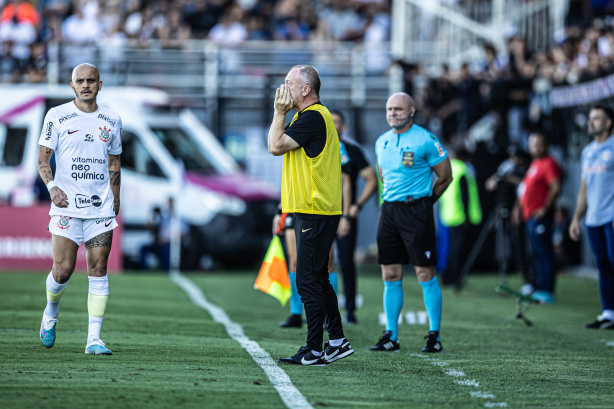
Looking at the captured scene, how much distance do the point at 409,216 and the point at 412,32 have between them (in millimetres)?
18043

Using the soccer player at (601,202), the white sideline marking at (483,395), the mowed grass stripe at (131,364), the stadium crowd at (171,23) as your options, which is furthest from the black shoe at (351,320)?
the stadium crowd at (171,23)

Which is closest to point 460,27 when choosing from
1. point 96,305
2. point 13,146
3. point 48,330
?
point 13,146

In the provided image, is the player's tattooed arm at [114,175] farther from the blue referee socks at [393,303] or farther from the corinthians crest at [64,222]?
the blue referee socks at [393,303]

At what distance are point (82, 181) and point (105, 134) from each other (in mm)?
397

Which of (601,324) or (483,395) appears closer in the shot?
(483,395)

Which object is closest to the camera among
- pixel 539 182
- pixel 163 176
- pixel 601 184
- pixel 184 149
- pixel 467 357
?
pixel 467 357

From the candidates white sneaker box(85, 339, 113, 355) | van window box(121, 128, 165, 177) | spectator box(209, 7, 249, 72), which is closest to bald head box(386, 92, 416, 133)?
white sneaker box(85, 339, 113, 355)

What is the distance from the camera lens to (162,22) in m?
25.8

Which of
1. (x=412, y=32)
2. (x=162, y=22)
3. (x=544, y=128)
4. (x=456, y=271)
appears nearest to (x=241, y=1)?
(x=162, y=22)

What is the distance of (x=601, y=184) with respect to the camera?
11.4 metres

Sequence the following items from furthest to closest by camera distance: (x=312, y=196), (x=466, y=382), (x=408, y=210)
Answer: (x=408, y=210)
(x=312, y=196)
(x=466, y=382)

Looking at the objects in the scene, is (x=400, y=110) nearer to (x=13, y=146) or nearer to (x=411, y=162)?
(x=411, y=162)

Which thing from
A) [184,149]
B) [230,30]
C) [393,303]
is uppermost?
[230,30]

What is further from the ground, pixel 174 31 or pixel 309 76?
pixel 174 31
